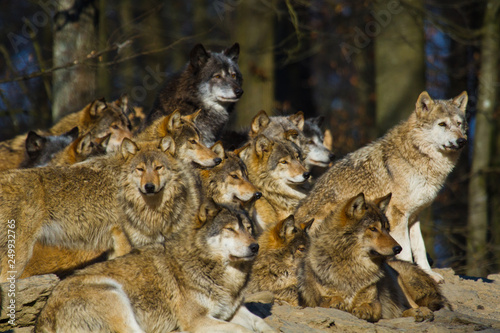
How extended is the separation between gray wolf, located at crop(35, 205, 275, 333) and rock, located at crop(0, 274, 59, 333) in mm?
491

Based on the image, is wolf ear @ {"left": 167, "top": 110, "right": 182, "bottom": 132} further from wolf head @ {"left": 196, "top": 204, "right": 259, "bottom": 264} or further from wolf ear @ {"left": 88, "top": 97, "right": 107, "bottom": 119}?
wolf head @ {"left": 196, "top": 204, "right": 259, "bottom": 264}

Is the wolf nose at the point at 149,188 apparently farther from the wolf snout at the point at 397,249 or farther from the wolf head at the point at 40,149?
the wolf snout at the point at 397,249

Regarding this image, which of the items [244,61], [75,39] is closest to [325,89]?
[244,61]

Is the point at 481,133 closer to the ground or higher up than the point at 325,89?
higher up

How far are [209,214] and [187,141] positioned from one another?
2.64 metres

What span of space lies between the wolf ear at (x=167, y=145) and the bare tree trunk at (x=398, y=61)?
23.4 ft

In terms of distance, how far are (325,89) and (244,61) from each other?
2197 cm

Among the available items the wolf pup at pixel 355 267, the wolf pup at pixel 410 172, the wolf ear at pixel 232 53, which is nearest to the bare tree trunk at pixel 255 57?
the wolf ear at pixel 232 53

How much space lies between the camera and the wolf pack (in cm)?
557

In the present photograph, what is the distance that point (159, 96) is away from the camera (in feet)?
32.7

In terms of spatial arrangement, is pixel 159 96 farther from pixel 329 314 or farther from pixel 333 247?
pixel 329 314

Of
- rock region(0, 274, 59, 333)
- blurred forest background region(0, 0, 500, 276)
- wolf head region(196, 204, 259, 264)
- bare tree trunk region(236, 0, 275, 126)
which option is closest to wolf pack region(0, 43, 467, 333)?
wolf head region(196, 204, 259, 264)

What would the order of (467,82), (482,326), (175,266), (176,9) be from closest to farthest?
(175,266), (482,326), (467,82), (176,9)

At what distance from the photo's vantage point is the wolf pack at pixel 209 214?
5574 millimetres
